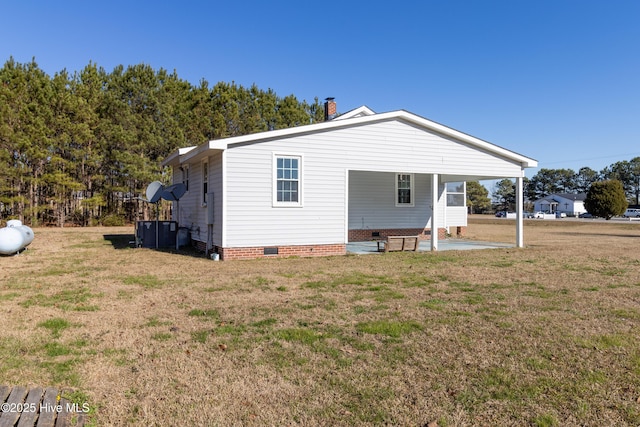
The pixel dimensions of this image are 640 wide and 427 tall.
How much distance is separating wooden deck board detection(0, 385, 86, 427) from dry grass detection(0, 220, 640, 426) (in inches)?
6.4

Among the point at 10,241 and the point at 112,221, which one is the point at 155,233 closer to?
the point at 10,241

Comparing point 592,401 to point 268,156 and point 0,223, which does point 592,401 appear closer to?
point 268,156

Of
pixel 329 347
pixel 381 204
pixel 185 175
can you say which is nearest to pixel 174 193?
pixel 185 175

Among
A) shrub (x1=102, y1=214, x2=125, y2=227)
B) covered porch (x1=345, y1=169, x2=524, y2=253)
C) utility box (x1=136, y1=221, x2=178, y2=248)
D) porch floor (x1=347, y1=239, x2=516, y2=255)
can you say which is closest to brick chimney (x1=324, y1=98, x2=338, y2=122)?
covered porch (x1=345, y1=169, x2=524, y2=253)

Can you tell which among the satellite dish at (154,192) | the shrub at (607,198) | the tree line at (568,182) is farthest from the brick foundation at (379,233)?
the tree line at (568,182)

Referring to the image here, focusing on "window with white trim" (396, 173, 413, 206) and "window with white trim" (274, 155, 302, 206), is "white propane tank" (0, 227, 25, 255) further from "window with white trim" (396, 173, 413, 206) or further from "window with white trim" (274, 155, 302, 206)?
"window with white trim" (396, 173, 413, 206)

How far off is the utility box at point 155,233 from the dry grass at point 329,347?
5744 millimetres

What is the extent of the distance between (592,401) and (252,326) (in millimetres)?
3423

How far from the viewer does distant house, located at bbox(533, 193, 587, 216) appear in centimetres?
7875

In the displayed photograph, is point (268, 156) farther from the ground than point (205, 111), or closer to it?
closer to it

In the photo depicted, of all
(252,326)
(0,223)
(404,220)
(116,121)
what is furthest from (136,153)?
(252,326)

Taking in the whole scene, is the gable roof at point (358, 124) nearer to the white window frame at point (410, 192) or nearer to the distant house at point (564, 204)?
the white window frame at point (410, 192)

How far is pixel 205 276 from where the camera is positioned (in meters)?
8.69

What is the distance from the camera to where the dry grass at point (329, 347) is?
3.07 metres
